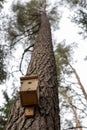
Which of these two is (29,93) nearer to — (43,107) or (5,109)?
(43,107)

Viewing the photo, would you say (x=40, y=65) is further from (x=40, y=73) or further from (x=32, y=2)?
(x=32, y=2)

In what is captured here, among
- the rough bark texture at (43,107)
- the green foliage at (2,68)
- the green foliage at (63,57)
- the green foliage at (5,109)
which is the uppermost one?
the green foliage at (63,57)

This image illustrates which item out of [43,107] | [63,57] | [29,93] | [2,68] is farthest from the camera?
[63,57]

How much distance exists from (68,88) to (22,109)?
10.1 meters

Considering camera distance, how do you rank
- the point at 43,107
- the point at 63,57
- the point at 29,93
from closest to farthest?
the point at 29,93
the point at 43,107
the point at 63,57

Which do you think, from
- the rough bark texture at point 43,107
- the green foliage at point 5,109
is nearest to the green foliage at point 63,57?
the green foliage at point 5,109

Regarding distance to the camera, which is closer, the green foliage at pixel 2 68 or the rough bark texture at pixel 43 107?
the rough bark texture at pixel 43 107

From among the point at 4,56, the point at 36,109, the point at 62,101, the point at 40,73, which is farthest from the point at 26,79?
the point at 62,101

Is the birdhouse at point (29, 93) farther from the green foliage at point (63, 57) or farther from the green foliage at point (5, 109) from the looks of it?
the green foliage at point (63, 57)

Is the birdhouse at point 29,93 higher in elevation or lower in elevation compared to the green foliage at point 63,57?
lower

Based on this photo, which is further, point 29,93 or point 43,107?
point 43,107

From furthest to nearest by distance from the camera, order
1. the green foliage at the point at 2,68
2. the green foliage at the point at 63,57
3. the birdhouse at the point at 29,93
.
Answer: the green foliage at the point at 63,57 < the green foliage at the point at 2,68 < the birdhouse at the point at 29,93

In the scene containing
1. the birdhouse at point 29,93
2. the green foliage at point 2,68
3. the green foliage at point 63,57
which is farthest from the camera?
the green foliage at point 63,57

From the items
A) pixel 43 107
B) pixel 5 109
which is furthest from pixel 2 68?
pixel 43 107
